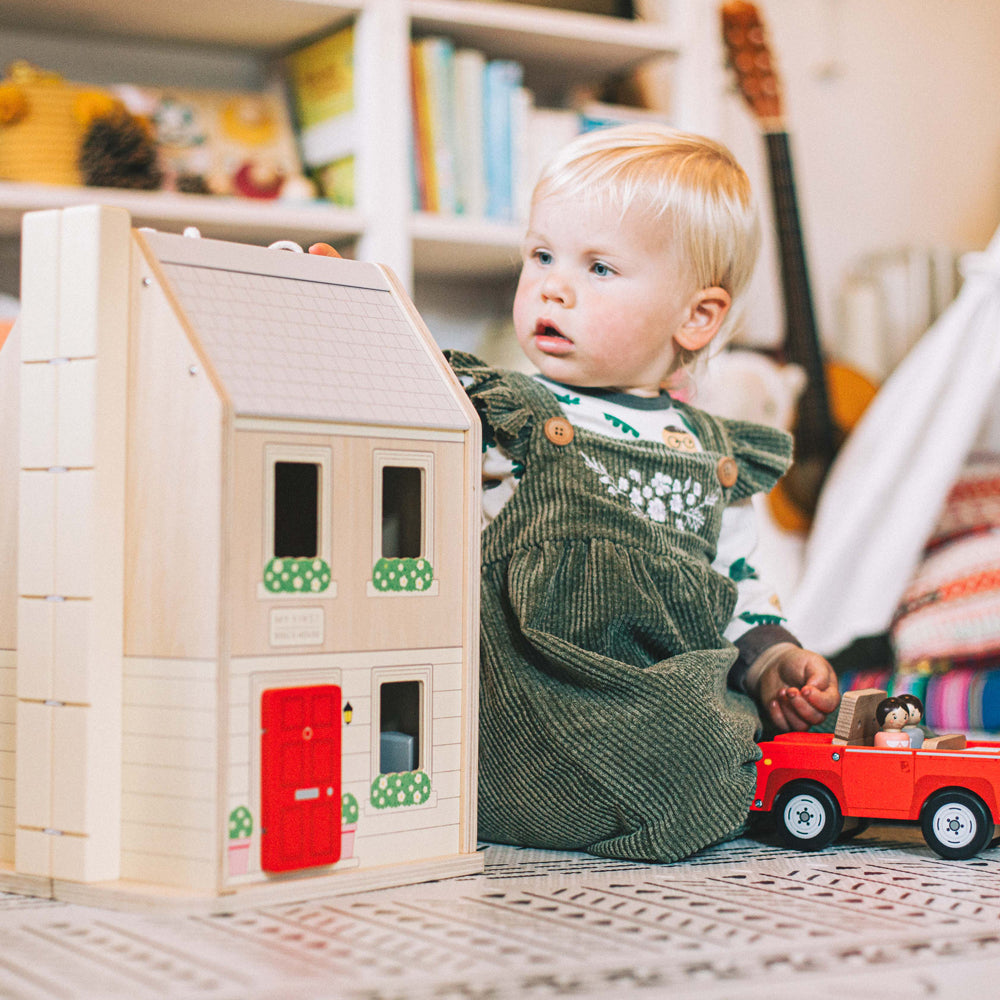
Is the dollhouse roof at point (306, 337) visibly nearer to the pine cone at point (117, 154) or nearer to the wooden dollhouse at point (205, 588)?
the wooden dollhouse at point (205, 588)

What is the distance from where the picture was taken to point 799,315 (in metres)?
2.01

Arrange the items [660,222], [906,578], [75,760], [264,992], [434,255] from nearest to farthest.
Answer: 1. [264,992]
2. [75,760]
3. [660,222]
4. [906,578]
5. [434,255]

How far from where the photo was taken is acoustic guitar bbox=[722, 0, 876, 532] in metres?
1.99

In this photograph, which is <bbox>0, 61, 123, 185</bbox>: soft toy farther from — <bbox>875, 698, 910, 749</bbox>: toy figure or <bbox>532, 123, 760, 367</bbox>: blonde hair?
<bbox>875, 698, 910, 749</bbox>: toy figure

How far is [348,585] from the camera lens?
74cm

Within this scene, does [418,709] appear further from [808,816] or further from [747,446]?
[747,446]

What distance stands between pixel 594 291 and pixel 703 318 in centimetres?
12

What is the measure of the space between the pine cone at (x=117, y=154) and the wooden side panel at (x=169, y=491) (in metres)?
0.98

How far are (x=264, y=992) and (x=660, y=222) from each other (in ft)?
2.25

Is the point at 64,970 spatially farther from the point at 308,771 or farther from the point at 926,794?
the point at 926,794

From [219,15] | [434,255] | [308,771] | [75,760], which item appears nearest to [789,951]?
[308,771]

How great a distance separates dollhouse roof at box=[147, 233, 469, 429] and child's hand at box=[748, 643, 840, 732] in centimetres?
40

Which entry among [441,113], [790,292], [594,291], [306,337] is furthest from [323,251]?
[790,292]

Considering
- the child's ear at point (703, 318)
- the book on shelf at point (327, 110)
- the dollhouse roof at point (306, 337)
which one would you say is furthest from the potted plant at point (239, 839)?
the book on shelf at point (327, 110)
